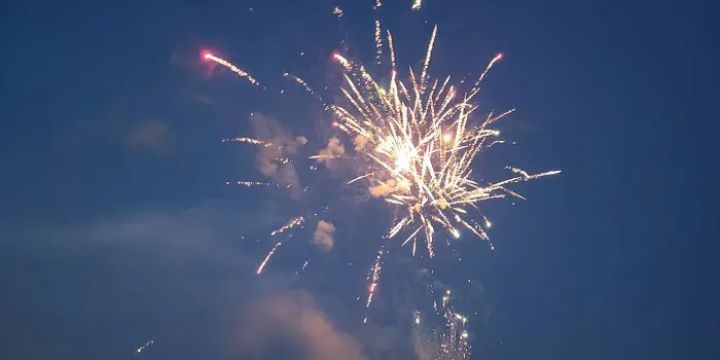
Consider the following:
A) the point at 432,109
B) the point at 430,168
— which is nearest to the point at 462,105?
the point at 432,109

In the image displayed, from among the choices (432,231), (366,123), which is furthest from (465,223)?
(366,123)

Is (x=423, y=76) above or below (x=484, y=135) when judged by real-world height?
above

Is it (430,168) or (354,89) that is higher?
(354,89)

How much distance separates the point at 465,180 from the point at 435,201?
5.56 ft

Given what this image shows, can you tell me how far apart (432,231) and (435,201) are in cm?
157

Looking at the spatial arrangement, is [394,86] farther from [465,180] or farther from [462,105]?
[465,180]

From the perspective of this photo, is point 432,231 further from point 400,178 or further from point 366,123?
point 366,123

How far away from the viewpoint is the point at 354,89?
31.6 metres

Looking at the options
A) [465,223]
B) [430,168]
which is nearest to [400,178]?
[430,168]

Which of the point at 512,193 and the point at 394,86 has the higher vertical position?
the point at 394,86

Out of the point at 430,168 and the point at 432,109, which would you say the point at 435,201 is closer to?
the point at 430,168

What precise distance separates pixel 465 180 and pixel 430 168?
1.81m

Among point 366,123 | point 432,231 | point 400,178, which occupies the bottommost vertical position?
Result: point 432,231

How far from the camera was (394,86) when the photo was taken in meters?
32.0
